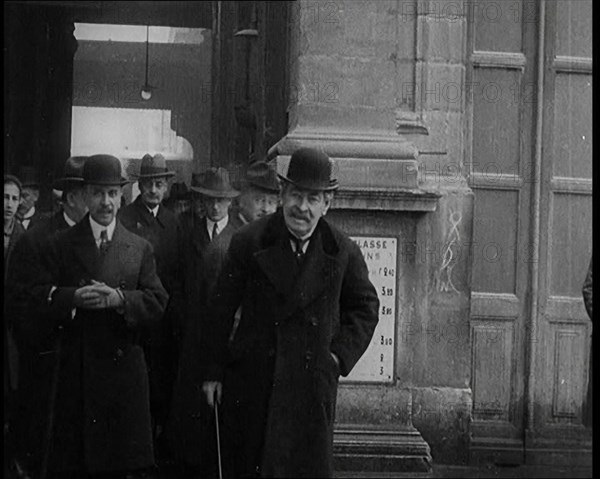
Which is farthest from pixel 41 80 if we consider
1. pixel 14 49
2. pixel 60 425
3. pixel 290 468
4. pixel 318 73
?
pixel 290 468

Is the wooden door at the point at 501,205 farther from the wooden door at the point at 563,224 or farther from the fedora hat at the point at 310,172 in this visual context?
the fedora hat at the point at 310,172

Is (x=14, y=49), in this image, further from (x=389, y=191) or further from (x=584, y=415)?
(x=584, y=415)

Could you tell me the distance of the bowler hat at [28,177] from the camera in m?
7.40

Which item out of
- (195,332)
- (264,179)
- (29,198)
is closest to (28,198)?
(29,198)

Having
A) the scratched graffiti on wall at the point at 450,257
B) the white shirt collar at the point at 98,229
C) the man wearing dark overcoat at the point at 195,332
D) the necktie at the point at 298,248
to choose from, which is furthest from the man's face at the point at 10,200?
the scratched graffiti on wall at the point at 450,257

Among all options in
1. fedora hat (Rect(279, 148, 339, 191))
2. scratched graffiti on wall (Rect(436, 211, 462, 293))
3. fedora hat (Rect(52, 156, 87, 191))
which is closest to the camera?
fedora hat (Rect(279, 148, 339, 191))

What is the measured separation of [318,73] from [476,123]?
4.05ft

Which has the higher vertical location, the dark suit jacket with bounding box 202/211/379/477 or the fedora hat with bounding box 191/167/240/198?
the fedora hat with bounding box 191/167/240/198

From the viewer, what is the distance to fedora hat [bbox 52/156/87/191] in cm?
715

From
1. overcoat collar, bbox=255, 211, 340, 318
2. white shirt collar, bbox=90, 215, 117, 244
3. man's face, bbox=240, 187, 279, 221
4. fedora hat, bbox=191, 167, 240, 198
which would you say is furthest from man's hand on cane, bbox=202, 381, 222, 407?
fedora hat, bbox=191, 167, 240, 198

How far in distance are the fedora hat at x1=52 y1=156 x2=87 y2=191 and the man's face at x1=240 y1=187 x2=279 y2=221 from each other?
0.99 metres

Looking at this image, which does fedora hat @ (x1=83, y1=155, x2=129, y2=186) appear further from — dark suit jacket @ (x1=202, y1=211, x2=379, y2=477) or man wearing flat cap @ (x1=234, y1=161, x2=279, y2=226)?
dark suit jacket @ (x1=202, y1=211, x2=379, y2=477)

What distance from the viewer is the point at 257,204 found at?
7.30 meters

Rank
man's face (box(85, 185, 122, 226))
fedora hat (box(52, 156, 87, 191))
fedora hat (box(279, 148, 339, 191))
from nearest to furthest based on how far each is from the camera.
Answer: fedora hat (box(279, 148, 339, 191))
man's face (box(85, 185, 122, 226))
fedora hat (box(52, 156, 87, 191))
